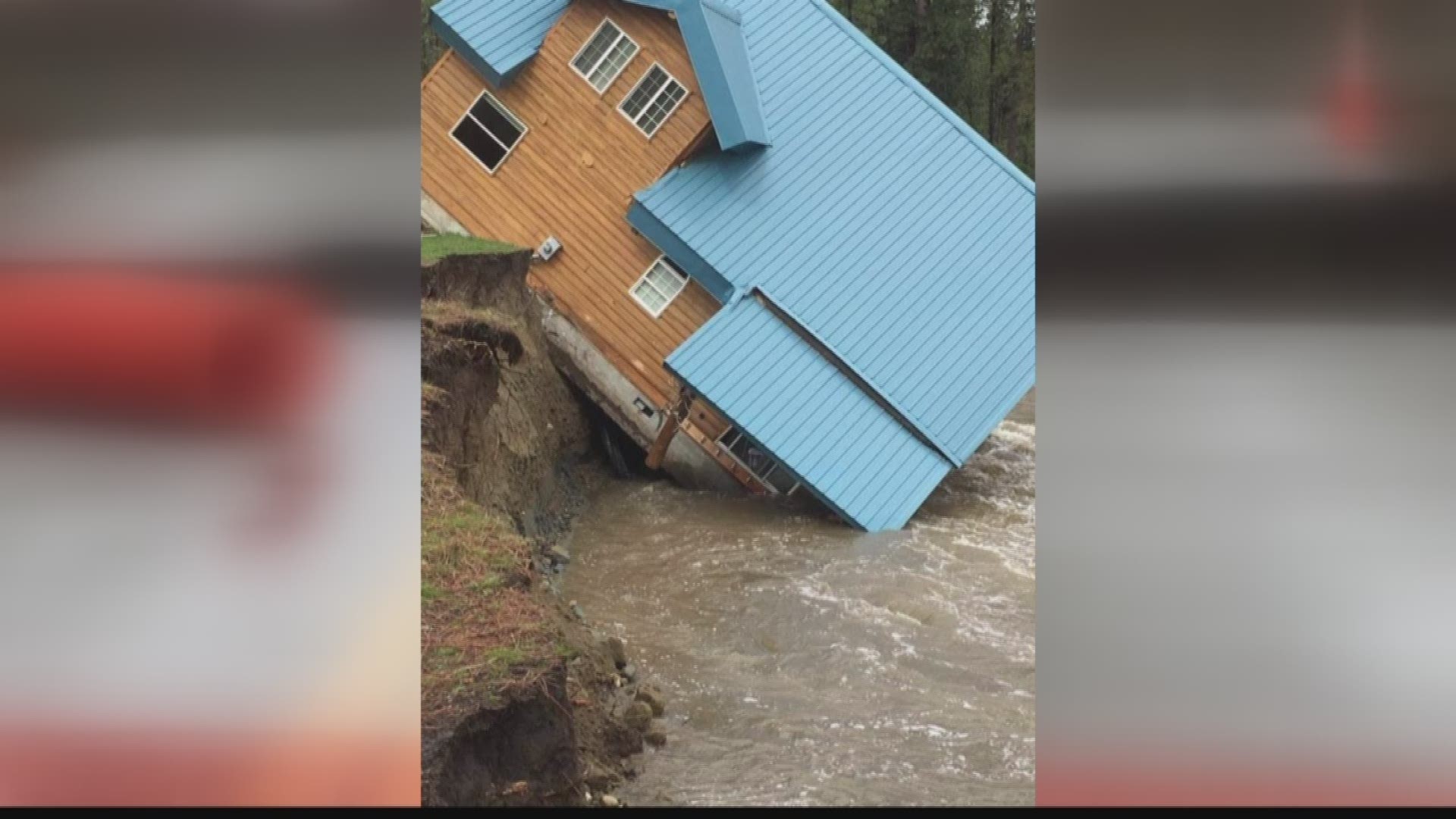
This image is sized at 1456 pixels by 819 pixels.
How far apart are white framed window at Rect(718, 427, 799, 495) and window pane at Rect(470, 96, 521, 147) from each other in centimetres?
454

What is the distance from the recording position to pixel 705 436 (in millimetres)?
14945

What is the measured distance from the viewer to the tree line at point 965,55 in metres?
28.6

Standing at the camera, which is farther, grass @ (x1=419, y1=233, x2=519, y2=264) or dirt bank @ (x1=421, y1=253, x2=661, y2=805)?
grass @ (x1=419, y1=233, x2=519, y2=264)

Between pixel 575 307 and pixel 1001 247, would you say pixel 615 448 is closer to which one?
pixel 575 307

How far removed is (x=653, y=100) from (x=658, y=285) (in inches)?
84.4

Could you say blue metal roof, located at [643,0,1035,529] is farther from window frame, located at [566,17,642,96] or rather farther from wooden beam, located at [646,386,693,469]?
window frame, located at [566,17,642,96]

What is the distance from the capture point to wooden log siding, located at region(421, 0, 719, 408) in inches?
612

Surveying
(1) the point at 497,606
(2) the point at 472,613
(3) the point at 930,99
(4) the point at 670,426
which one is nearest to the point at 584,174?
(4) the point at 670,426

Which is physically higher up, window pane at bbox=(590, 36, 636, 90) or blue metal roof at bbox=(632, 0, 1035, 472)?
window pane at bbox=(590, 36, 636, 90)

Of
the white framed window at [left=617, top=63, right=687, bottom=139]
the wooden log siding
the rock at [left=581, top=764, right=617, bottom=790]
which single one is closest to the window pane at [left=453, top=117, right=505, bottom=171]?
the wooden log siding

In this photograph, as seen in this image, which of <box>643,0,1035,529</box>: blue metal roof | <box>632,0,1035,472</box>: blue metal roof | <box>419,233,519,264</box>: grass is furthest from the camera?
<box>632,0,1035,472</box>: blue metal roof

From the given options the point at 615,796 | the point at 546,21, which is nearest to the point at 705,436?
the point at 546,21

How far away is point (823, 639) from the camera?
34.8 feet

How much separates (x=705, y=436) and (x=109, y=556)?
1290 centimetres
